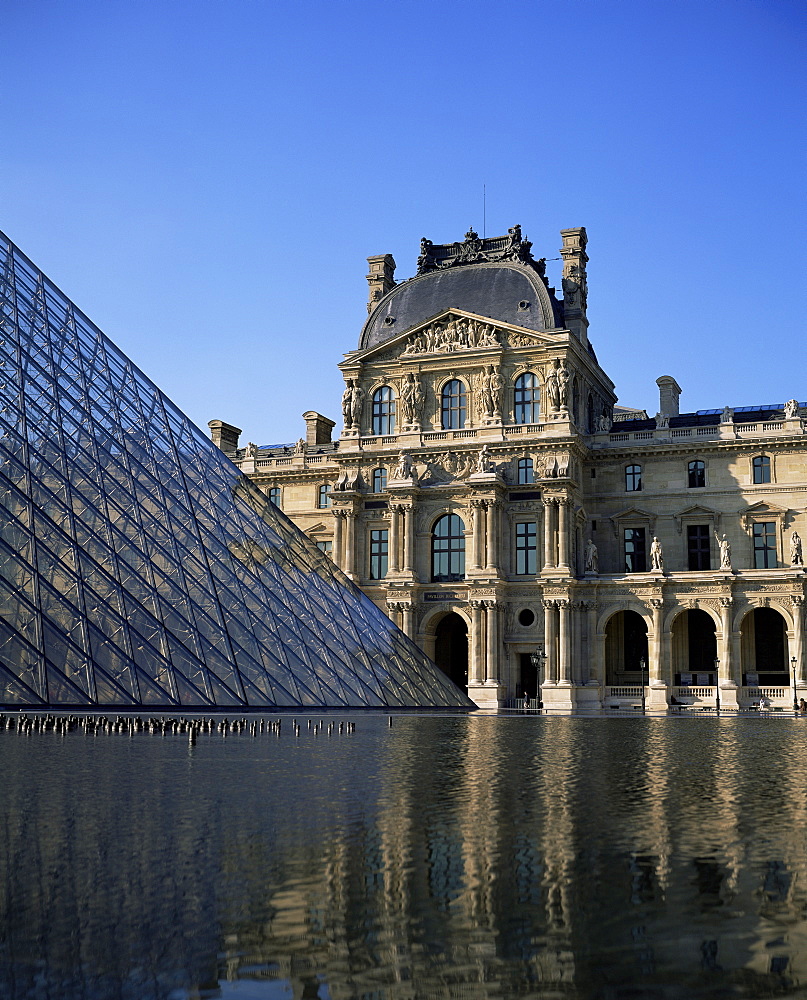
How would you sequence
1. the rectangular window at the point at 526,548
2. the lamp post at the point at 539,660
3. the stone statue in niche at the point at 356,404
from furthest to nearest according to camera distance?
the stone statue in niche at the point at 356,404 → the rectangular window at the point at 526,548 → the lamp post at the point at 539,660

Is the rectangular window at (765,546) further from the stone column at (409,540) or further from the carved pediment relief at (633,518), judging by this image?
the stone column at (409,540)

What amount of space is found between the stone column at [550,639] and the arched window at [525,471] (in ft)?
18.9

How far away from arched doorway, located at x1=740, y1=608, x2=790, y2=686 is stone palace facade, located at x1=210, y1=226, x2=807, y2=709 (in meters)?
0.10

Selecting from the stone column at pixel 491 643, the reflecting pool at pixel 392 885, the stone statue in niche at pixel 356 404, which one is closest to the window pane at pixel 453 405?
the stone statue in niche at pixel 356 404

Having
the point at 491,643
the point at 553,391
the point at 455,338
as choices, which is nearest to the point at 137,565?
the point at 491,643

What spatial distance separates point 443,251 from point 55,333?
30463 millimetres

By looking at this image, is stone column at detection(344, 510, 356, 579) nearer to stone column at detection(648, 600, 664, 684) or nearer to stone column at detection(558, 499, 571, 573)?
stone column at detection(558, 499, 571, 573)

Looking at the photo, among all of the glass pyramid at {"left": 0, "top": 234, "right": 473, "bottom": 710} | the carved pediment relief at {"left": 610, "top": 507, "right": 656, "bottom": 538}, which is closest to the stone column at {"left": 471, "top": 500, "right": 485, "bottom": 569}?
the carved pediment relief at {"left": 610, "top": 507, "right": 656, "bottom": 538}

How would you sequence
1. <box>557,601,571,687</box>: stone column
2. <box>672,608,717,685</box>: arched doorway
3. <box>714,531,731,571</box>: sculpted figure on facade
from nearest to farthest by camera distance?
<box>714,531,731,571</box>: sculpted figure on facade → <box>557,601,571,687</box>: stone column → <box>672,608,717,685</box>: arched doorway

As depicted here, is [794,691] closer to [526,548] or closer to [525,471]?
[526,548]

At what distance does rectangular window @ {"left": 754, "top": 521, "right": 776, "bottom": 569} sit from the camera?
49.1 metres

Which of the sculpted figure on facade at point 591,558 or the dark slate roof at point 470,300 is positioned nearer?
the sculpted figure on facade at point 591,558

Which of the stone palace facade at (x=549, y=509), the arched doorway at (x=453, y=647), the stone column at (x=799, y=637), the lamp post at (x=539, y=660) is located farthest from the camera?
the arched doorway at (x=453, y=647)

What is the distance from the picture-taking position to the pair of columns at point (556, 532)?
1924 inches
